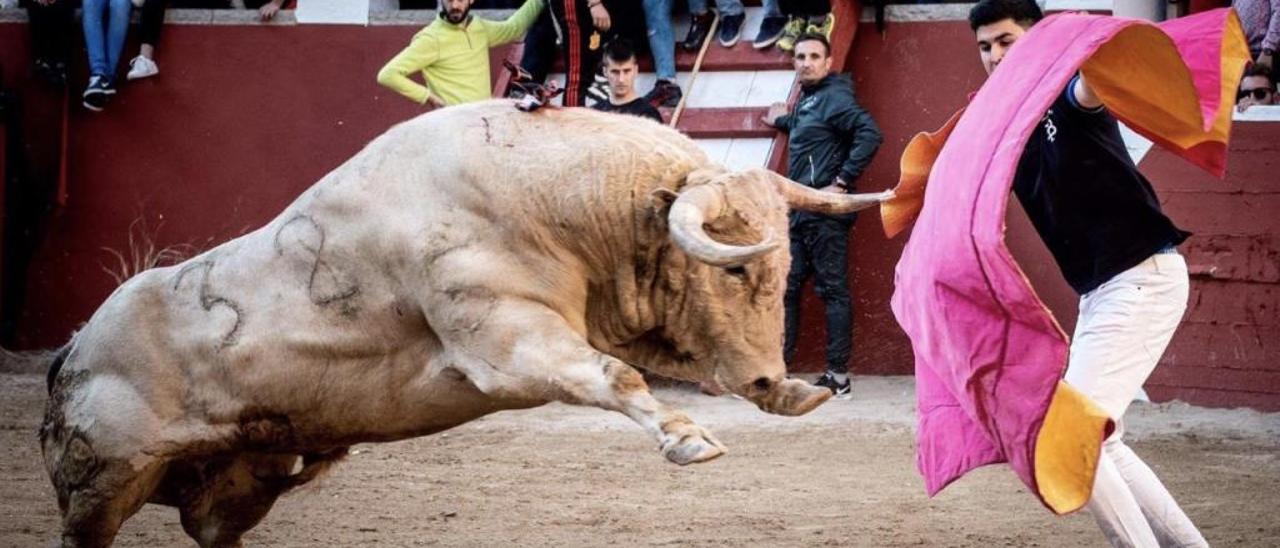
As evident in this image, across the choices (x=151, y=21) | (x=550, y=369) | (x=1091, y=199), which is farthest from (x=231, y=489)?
(x=151, y=21)

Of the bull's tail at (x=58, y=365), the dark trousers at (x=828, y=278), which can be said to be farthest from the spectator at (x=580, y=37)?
the bull's tail at (x=58, y=365)

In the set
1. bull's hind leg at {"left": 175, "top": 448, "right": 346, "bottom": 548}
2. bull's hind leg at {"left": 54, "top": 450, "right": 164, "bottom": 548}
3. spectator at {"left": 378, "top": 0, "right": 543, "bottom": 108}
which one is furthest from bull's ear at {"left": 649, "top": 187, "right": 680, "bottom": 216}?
spectator at {"left": 378, "top": 0, "right": 543, "bottom": 108}

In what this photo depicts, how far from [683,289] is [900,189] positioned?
3.34 feet

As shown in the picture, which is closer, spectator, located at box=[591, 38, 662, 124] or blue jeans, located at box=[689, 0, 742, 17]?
spectator, located at box=[591, 38, 662, 124]

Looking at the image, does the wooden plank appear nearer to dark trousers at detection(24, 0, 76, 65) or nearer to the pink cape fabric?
dark trousers at detection(24, 0, 76, 65)

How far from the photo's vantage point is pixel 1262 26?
9258 mm

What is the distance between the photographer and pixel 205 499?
618cm

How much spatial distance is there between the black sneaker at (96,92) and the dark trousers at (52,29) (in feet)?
0.90

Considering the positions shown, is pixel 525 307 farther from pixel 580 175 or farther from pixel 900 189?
pixel 900 189

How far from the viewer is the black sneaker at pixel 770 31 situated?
10562 millimetres

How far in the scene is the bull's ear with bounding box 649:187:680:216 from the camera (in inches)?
201

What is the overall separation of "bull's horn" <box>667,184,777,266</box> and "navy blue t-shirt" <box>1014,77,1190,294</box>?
0.81 m

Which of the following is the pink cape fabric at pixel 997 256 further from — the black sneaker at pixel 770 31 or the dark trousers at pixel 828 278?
the black sneaker at pixel 770 31

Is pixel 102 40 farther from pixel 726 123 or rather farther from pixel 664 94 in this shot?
pixel 726 123
